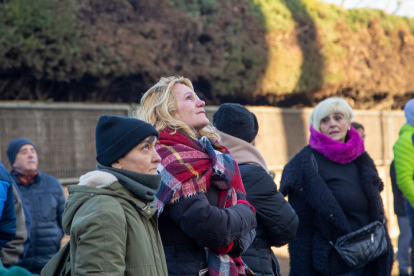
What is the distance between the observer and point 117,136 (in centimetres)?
207

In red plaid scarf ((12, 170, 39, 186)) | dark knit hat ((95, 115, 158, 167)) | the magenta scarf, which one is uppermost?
dark knit hat ((95, 115, 158, 167))

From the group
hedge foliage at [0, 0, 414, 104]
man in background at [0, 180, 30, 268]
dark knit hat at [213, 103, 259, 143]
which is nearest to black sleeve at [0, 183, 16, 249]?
man in background at [0, 180, 30, 268]

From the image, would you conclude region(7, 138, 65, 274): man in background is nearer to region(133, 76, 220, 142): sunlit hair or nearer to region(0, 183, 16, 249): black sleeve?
region(0, 183, 16, 249): black sleeve

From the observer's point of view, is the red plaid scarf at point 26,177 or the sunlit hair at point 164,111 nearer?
the sunlit hair at point 164,111

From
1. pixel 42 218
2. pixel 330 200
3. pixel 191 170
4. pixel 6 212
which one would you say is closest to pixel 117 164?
pixel 191 170

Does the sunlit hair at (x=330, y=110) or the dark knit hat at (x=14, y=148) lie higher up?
the sunlit hair at (x=330, y=110)

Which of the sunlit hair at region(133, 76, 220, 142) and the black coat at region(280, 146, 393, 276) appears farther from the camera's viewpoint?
the black coat at region(280, 146, 393, 276)

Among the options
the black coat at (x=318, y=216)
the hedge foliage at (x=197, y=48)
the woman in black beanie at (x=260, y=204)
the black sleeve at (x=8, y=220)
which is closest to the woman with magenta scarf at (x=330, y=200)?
the black coat at (x=318, y=216)

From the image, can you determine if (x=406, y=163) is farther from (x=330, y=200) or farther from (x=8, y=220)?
(x=8, y=220)

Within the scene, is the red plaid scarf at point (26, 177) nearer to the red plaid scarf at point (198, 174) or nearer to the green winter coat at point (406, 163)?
the red plaid scarf at point (198, 174)

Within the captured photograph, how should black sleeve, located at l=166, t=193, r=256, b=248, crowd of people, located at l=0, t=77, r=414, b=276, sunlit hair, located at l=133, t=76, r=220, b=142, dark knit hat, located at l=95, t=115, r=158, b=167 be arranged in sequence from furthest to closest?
sunlit hair, located at l=133, t=76, r=220, b=142
black sleeve, located at l=166, t=193, r=256, b=248
dark knit hat, located at l=95, t=115, r=158, b=167
crowd of people, located at l=0, t=77, r=414, b=276

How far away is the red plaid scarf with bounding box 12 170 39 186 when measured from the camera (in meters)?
4.80

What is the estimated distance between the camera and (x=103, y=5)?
21.0ft

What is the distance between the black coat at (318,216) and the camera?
353 centimetres
